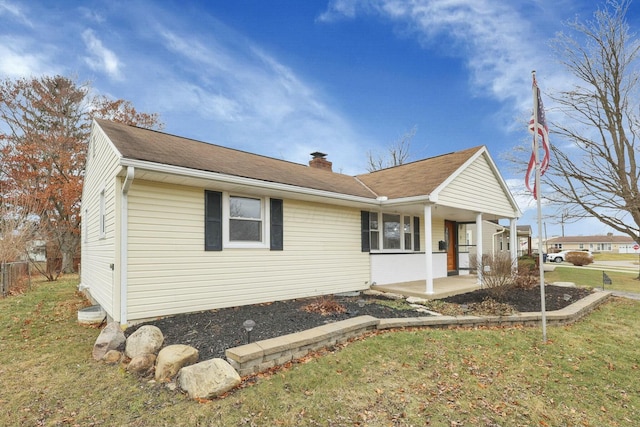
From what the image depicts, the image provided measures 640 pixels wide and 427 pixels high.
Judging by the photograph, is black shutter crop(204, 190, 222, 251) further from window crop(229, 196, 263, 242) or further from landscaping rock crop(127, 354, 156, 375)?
landscaping rock crop(127, 354, 156, 375)

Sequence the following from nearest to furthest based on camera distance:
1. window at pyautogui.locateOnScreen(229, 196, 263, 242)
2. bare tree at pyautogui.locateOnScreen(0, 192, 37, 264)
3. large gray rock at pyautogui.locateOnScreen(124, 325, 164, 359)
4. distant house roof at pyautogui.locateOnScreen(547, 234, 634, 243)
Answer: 1. large gray rock at pyautogui.locateOnScreen(124, 325, 164, 359)
2. window at pyautogui.locateOnScreen(229, 196, 263, 242)
3. bare tree at pyautogui.locateOnScreen(0, 192, 37, 264)
4. distant house roof at pyautogui.locateOnScreen(547, 234, 634, 243)

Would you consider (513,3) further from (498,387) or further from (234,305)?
(234,305)

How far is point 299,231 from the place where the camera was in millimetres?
7953

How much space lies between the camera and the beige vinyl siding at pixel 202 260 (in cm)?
558

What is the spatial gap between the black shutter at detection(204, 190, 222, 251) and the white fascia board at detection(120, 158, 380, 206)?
0.55 meters

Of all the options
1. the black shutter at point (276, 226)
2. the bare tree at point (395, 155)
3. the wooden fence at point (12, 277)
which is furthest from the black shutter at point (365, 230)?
the bare tree at point (395, 155)

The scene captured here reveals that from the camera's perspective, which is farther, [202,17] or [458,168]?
[202,17]

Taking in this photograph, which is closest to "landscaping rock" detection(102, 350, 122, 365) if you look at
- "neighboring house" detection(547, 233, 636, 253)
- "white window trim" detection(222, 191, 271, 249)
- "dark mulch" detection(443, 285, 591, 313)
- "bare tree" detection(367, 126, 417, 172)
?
"white window trim" detection(222, 191, 271, 249)

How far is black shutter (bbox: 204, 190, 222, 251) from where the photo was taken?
20.7 ft

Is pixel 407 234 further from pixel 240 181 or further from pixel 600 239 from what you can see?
pixel 600 239

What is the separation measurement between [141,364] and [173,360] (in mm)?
570

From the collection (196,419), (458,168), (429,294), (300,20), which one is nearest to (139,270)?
(196,419)

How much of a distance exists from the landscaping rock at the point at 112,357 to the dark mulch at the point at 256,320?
0.61 meters

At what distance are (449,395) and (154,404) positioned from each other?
3.13 meters
